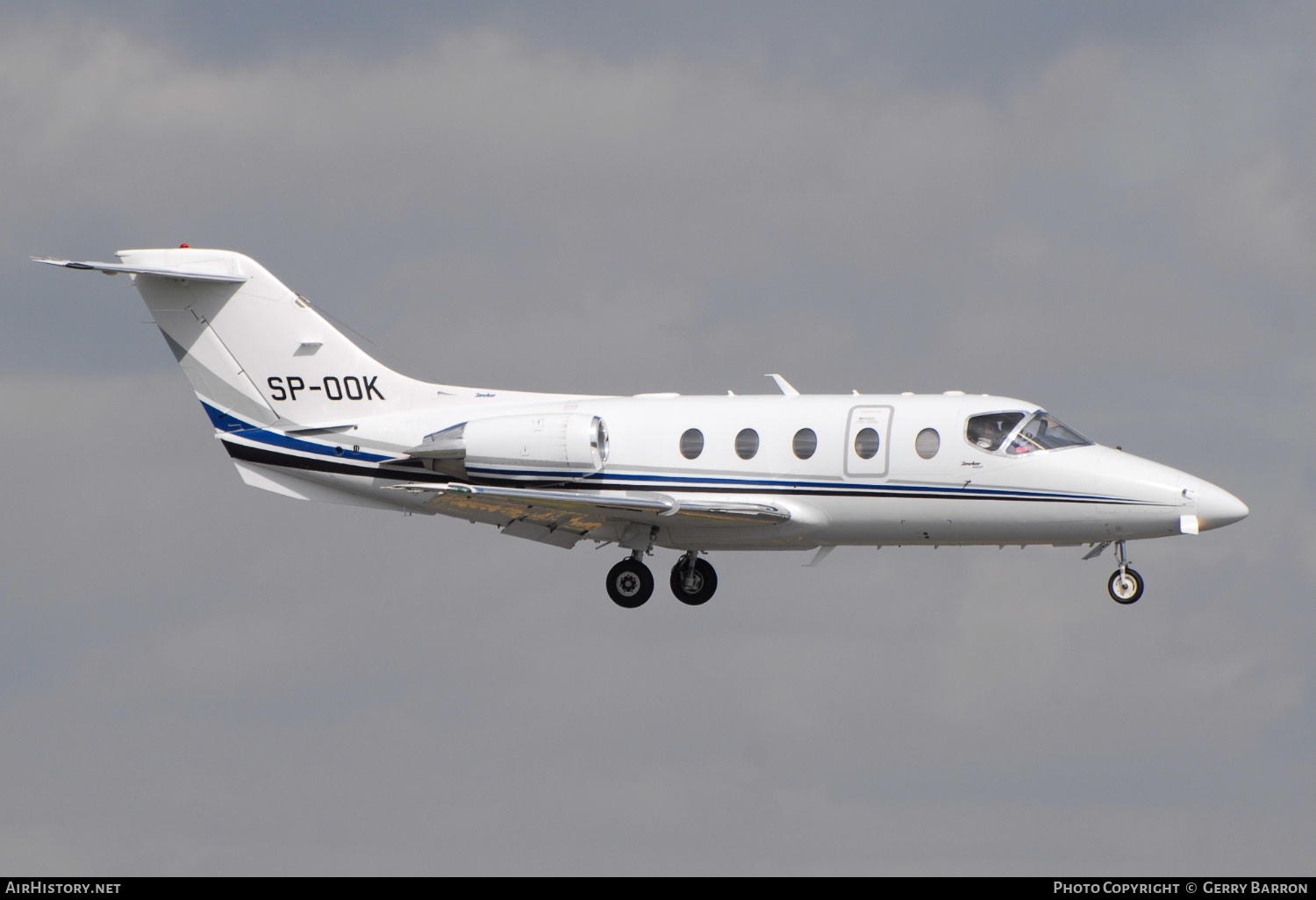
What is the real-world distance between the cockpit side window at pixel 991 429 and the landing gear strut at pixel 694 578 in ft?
18.4

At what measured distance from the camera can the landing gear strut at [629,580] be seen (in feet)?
101

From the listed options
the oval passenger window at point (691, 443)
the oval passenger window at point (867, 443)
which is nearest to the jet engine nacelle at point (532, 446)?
the oval passenger window at point (691, 443)

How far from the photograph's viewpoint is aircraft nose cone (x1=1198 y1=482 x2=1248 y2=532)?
27531 millimetres

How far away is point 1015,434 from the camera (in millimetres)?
28203

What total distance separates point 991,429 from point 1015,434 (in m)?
0.40

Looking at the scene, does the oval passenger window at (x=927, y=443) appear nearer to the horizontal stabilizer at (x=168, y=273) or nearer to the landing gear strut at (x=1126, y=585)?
the landing gear strut at (x=1126, y=585)

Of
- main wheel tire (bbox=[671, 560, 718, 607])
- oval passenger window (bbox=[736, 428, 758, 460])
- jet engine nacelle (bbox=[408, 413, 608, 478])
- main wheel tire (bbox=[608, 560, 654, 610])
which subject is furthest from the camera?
main wheel tire (bbox=[671, 560, 718, 607])

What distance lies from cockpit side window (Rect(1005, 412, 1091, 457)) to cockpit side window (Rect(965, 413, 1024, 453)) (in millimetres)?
171

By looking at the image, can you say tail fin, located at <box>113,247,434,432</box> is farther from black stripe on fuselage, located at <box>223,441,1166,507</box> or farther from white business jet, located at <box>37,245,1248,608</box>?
black stripe on fuselage, located at <box>223,441,1166,507</box>

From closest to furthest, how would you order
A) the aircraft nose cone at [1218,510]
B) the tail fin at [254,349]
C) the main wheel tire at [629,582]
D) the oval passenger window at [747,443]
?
the aircraft nose cone at [1218,510], the oval passenger window at [747,443], the main wheel tire at [629,582], the tail fin at [254,349]

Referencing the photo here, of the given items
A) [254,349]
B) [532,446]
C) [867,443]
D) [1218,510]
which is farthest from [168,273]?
[1218,510]

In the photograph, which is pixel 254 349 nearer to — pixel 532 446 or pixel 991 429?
pixel 532 446

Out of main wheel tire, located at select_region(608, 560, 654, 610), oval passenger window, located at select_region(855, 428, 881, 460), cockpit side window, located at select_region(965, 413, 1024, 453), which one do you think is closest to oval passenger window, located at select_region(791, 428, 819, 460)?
oval passenger window, located at select_region(855, 428, 881, 460)

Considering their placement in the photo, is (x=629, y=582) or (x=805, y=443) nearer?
(x=805, y=443)
